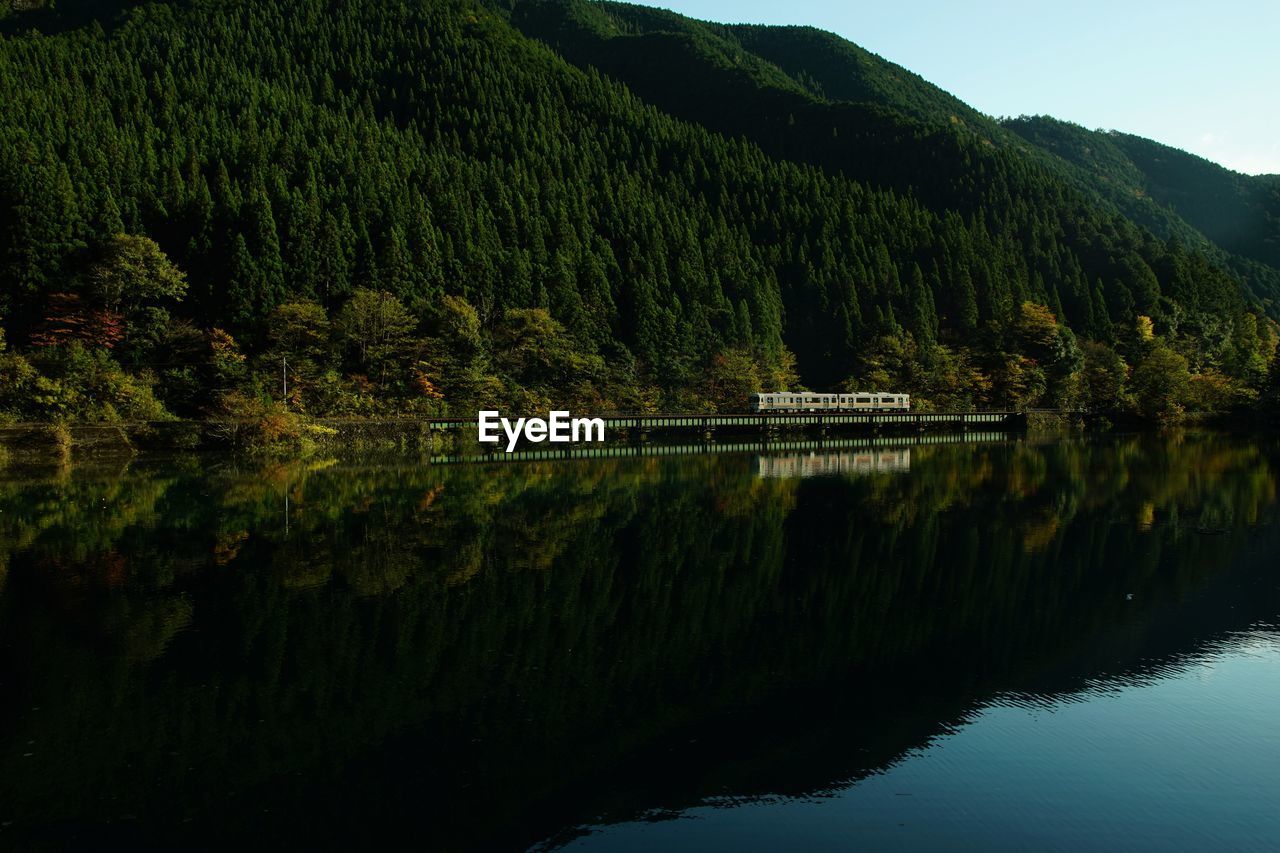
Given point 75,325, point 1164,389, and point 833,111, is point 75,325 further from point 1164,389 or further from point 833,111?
point 833,111

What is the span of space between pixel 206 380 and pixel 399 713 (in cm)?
5310

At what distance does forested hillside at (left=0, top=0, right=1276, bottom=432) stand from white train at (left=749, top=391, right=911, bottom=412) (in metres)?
3.77

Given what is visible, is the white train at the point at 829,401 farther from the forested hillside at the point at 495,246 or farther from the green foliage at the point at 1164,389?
the green foliage at the point at 1164,389

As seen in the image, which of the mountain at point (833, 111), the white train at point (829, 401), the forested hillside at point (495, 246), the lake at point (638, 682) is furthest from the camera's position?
the mountain at point (833, 111)

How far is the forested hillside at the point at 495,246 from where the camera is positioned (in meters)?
60.0

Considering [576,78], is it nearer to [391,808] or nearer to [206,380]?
[206,380]

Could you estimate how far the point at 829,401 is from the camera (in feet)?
283

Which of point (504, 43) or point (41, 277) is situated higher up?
point (504, 43)

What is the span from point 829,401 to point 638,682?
7565 centimetres

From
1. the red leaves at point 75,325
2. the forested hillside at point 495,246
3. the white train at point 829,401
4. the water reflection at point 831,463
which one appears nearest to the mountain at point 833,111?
the forested hillside at point 495,246

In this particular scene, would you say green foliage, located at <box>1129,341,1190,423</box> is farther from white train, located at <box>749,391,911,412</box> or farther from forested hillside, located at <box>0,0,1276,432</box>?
white train, located at <box>749,391,911,412</box>

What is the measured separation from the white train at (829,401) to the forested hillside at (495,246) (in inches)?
148

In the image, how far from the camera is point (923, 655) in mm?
14102

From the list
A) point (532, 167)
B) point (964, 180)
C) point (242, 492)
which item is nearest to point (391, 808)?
point (242, 492)
